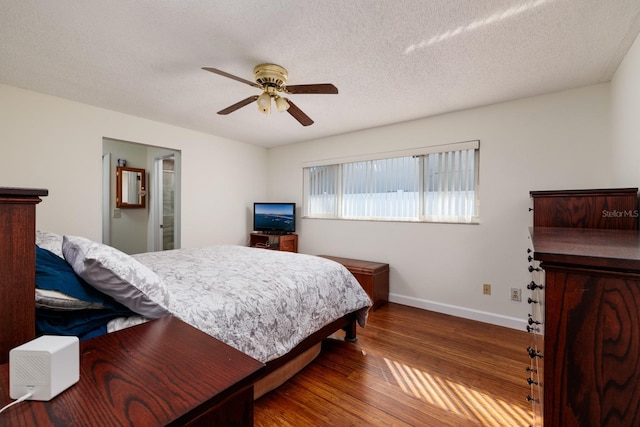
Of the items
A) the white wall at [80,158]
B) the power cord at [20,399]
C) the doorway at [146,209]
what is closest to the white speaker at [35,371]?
the power cord at [20,399]

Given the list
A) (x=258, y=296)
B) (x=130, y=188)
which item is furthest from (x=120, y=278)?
(x=130, y=188)

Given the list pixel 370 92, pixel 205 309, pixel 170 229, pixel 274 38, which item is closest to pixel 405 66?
pixel 370 92

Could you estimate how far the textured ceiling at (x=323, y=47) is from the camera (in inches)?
61.9

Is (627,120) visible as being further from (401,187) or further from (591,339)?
(591,339)

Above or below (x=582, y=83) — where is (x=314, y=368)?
below

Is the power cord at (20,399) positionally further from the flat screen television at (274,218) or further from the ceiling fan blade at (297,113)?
the flat screen television at (274,218)

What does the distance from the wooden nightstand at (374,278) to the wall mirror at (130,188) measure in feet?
11.6

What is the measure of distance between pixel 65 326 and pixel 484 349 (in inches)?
111

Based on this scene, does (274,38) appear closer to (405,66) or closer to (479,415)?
(405,66)

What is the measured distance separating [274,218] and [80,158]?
97.8 inches

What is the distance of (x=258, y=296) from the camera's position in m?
1.61

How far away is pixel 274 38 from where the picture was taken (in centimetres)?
182

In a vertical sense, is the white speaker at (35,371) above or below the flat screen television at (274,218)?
below

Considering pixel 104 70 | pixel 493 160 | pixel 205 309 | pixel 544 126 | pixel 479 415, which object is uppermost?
pixel 104 70
